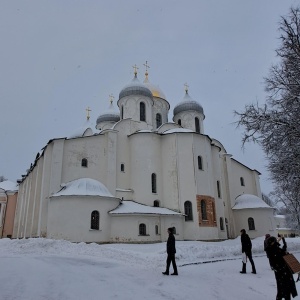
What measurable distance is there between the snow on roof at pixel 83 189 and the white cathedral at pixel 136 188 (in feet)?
0.26

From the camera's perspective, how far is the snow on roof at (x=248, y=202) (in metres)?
30.5

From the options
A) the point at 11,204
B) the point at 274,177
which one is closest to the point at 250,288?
the point at 274,177

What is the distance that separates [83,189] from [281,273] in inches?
711

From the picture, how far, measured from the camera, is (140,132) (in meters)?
28.0

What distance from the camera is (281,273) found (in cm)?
602

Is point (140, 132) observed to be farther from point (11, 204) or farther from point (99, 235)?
point (11, 204)

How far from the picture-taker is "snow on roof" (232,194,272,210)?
30.5 meters

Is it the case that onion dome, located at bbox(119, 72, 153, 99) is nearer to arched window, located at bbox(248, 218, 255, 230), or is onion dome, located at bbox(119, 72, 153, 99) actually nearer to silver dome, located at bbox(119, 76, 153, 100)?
silver dome, located at bbox(119, 76, 153, 100)

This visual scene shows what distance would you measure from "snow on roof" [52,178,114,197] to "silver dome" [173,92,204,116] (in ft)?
51.6

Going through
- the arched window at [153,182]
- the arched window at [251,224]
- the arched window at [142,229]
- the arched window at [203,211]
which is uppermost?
the arched window at [153,182]

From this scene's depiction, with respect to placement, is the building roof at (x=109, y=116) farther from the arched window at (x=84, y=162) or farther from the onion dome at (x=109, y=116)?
the arched window at (x=84, y=162)

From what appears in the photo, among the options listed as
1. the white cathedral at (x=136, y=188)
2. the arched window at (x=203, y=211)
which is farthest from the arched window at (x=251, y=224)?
the arched window at (x=203, y=211)

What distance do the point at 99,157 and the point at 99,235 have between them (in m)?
7.46

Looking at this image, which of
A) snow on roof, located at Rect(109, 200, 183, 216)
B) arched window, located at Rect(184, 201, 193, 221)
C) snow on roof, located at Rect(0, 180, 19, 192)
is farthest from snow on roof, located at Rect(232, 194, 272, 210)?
snow on roof, located at Rect(0, 180, 19, 192)
